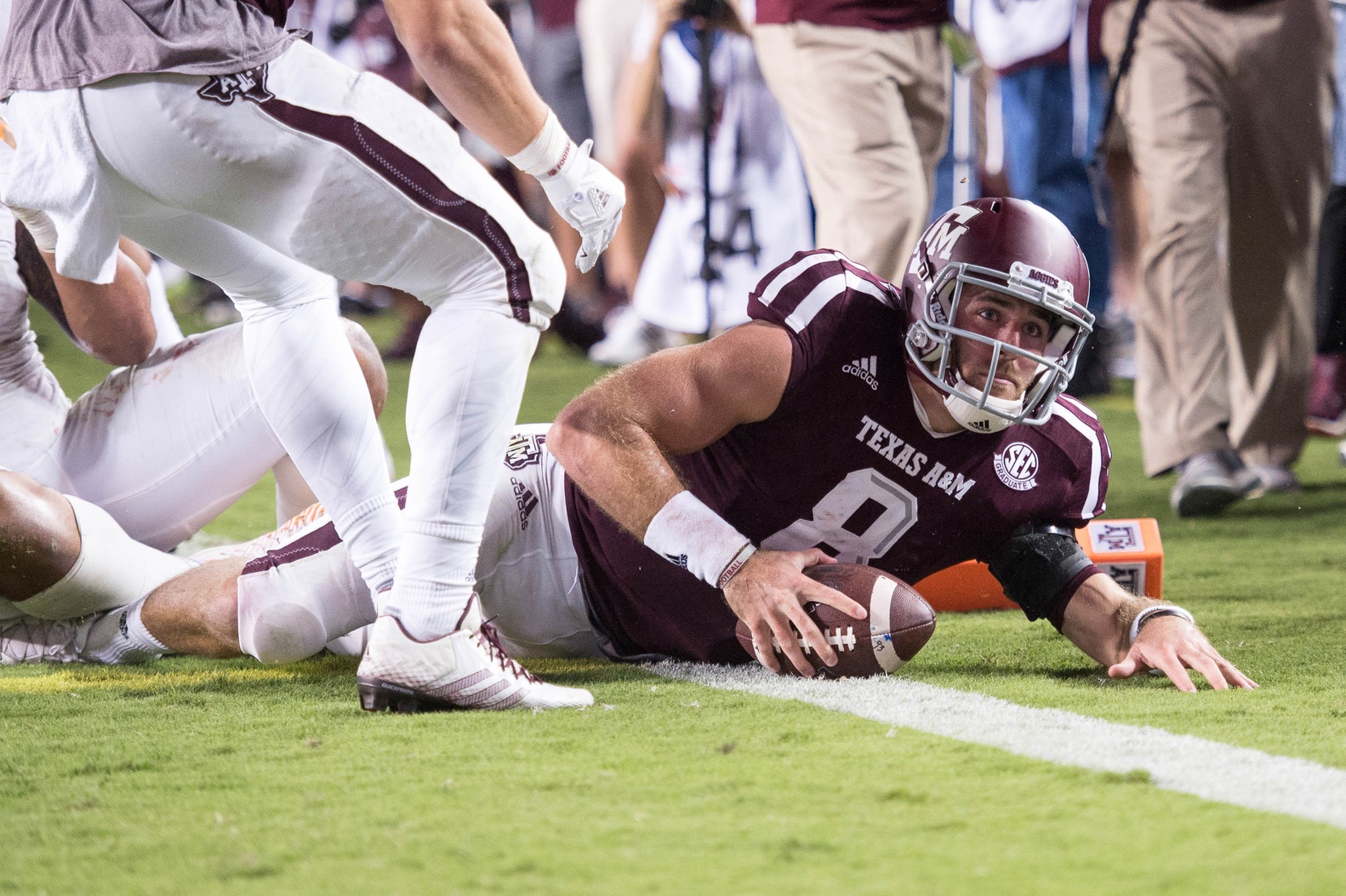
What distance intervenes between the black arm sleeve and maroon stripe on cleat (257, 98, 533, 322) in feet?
3.00

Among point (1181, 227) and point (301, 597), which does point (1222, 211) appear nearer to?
point (1181, 227)

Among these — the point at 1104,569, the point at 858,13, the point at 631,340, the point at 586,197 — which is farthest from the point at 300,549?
the point at 631,340

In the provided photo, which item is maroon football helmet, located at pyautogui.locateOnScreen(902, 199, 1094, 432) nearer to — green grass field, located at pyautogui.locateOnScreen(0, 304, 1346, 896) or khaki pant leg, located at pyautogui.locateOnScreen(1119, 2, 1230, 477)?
green grass field, located at pyautogui.locateOnScreen(0, 304, 1346, 896)

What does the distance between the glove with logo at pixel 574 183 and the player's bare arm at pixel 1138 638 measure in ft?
2.95

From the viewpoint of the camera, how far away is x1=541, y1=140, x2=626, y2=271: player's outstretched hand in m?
1.90

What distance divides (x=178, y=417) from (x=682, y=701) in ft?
3.46

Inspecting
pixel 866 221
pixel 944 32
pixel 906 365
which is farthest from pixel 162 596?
pixel 944 32

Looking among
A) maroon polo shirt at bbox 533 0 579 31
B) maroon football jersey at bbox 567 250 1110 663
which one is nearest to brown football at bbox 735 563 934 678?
maroon football jersey at bbox 567 250 1110 663

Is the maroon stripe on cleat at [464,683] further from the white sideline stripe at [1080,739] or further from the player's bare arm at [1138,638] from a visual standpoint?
the player's bare arm at [1138,638]

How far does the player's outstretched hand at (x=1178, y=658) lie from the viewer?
208 cm

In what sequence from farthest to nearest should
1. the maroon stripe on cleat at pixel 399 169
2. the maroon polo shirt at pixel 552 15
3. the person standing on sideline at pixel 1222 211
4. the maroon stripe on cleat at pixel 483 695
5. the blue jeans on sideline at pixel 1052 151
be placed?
the blue jeans on sideline at pixel 1052 151, the maroon polo shirt at pixel 552 15, the person standing on sideline at pixel 1222 211, the maroon stripe on cleat at pixel 483 695, the maroon stripe on cleat at pixel 399 169

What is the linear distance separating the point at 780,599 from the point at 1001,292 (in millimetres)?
538

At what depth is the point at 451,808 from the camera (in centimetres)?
149

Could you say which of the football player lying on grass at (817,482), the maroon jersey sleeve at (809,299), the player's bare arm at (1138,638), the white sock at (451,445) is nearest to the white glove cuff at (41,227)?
the football player lying on grass at (817,482)
